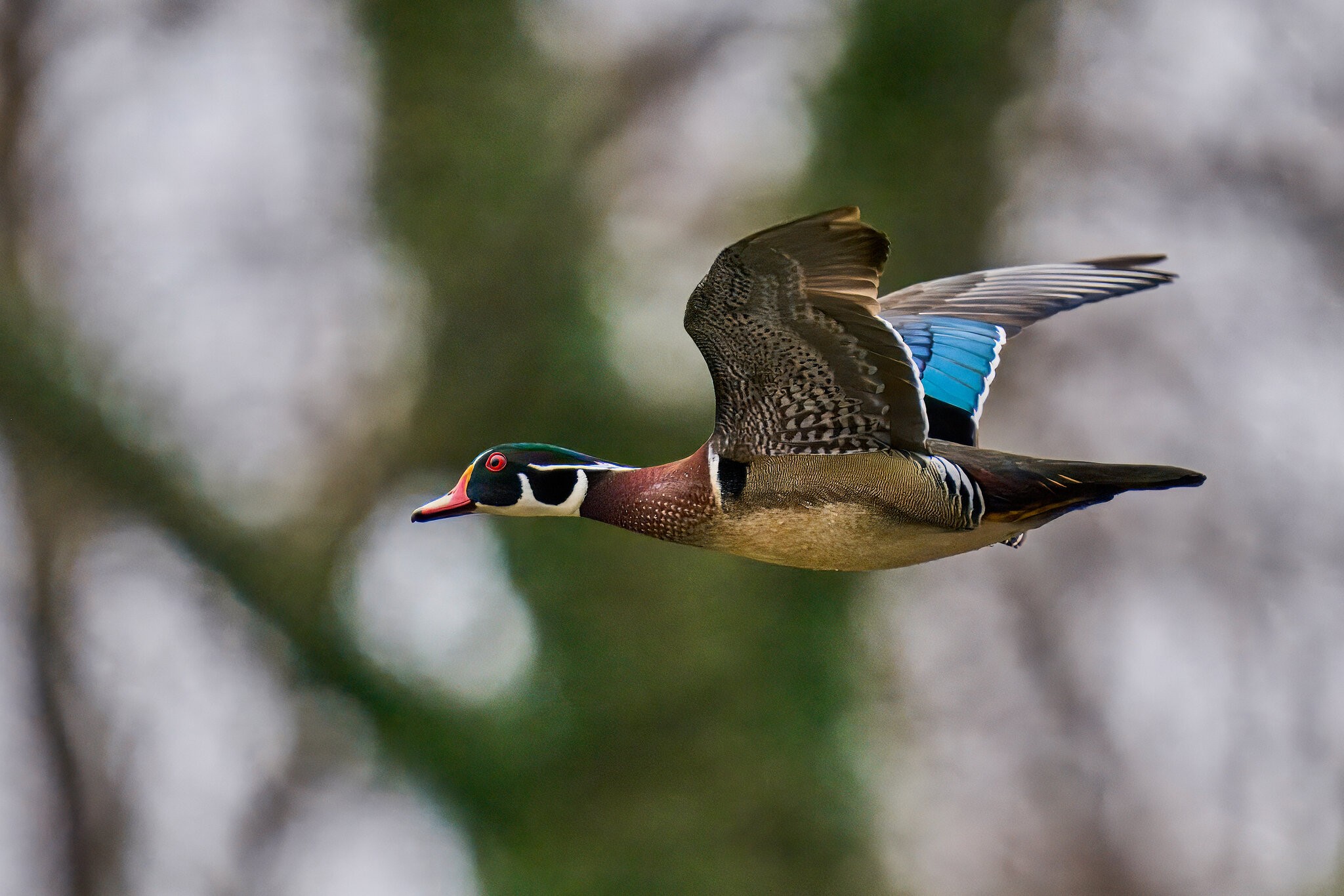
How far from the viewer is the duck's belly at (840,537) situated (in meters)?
1.92

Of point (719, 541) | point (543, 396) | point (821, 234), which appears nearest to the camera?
point (821, 234)

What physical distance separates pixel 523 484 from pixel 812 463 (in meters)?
0.40

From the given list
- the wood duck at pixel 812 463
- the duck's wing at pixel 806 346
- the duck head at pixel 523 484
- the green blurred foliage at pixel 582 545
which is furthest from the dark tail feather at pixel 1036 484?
the green blurred foliage at pixel 582 545

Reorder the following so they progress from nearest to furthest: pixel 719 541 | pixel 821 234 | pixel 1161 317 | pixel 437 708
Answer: pixel 821 234
pixel 719 541
pixel 1161 317
pixel 437 708

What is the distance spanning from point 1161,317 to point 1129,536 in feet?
2.16

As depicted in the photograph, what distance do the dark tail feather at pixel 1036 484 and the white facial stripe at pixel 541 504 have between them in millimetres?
485

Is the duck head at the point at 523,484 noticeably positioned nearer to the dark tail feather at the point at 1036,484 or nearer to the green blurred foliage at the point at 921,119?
the dark tail feather at the point at 1036,484

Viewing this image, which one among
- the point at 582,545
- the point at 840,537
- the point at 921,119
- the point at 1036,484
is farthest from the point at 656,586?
the point at 1036,484

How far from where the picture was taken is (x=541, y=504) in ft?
6.59

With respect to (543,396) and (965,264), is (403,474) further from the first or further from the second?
(965,264)

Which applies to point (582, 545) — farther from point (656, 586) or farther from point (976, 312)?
point (976, 312)

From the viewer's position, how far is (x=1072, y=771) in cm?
473

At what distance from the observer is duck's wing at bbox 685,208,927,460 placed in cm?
163

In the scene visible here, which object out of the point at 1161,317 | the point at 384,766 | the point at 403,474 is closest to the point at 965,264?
the point at 1161,317
